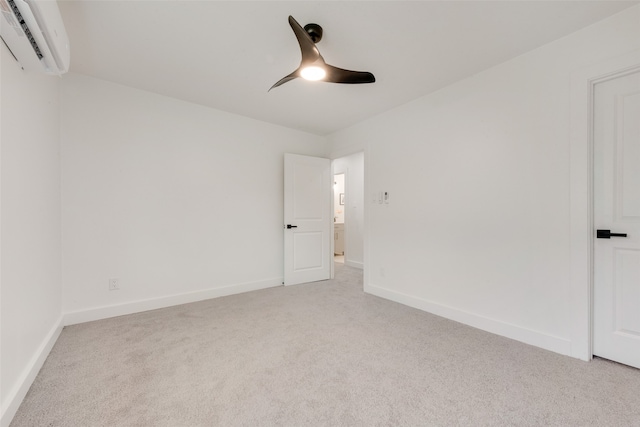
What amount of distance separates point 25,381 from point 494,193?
11.9 feet

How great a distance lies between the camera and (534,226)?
7.19 feet

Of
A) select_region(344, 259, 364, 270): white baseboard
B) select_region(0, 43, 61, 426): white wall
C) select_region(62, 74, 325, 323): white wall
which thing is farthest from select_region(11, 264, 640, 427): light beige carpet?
select_region(344, 259, 364, 270): white baseboard

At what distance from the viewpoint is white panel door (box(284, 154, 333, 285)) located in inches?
158

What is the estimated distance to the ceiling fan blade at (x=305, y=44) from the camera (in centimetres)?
158

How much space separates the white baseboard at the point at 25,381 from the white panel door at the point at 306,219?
2.49 m

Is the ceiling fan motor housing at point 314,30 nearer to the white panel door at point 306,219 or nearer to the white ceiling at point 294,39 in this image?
the white ceiling at point 294,39

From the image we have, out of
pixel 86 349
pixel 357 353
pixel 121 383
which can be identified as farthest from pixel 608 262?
pixel 86 349

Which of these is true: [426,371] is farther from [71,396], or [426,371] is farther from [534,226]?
[71,396]

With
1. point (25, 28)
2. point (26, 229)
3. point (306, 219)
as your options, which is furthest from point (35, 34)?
Result: point (306, 219)

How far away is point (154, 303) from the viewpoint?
299cm

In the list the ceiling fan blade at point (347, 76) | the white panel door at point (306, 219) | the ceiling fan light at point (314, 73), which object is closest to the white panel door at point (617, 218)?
the ceiling fan blade at point (347, 76)

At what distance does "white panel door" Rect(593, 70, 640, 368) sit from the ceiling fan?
67.6 inches

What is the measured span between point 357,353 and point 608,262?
1.93 metres

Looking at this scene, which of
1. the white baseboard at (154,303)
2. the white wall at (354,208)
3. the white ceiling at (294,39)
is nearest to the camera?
the white ceiling at (294,39)
